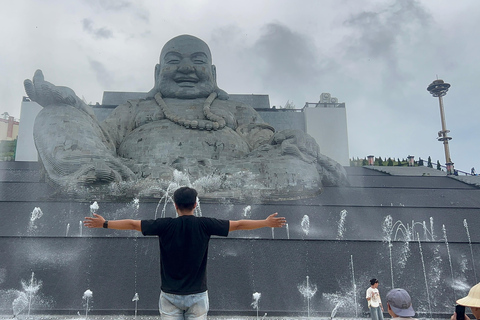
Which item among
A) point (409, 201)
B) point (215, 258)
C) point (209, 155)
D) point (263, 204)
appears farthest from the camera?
point (209, 155)

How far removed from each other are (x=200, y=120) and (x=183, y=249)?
258 inches

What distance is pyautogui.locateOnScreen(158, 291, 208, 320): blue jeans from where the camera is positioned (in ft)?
6.37

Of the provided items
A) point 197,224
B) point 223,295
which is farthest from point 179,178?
point 197,224

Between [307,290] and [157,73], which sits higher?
[157,73]

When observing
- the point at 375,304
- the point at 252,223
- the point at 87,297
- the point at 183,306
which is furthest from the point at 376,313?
the point at 87,297

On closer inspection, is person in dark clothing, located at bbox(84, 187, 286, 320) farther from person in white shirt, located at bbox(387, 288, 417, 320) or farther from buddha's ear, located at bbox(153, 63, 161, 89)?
buddha's ear, located at bbox(153, 63, 161, 89)

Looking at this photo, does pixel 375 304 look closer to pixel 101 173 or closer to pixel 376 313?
pixel 376 313

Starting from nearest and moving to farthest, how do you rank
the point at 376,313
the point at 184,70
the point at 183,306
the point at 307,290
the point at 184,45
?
the point at 183,306, the point at 376,313, the point at 307,290, the point at 184,70, the point at 184,45

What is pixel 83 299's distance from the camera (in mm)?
4113

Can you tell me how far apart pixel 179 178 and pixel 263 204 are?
1476mm

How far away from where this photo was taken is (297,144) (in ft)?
26.2

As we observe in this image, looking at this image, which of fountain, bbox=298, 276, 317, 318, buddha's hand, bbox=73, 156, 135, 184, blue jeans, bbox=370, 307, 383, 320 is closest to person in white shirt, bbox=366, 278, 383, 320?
blue jeans, bbox=370, 307, 383, 320

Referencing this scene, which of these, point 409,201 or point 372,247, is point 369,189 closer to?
point 409,201

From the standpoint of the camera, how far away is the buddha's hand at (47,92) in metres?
7.41
